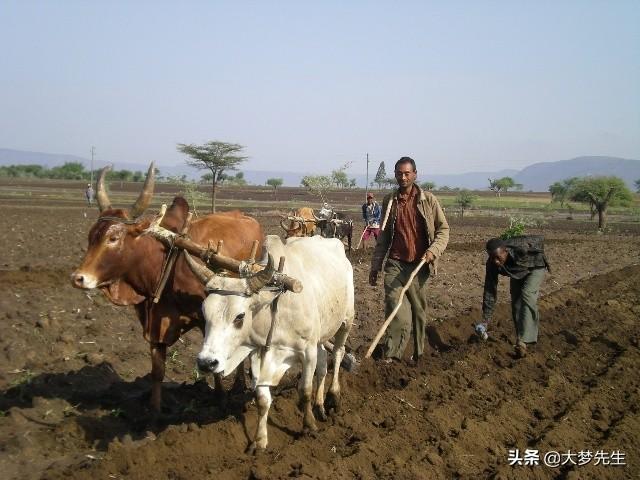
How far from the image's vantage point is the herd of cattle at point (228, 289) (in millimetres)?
5164

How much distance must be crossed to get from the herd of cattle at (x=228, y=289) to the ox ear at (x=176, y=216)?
11 mm

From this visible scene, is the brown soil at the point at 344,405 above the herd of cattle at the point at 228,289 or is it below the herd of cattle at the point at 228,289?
below

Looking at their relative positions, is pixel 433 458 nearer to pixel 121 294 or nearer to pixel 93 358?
pixel 121 294

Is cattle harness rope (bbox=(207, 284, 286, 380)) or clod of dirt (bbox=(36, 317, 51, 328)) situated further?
clod of dirt (bbox=(36, 317, 51, 328))

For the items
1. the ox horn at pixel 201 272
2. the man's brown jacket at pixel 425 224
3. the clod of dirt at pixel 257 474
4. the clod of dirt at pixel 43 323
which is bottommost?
the clod of dirt at pixel 257 474

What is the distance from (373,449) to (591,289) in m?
10.6

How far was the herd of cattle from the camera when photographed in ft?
16.9

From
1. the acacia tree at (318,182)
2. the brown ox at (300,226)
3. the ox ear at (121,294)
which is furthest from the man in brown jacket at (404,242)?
the acacia tree at (318,182)

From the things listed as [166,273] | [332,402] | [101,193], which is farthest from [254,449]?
[101,193]

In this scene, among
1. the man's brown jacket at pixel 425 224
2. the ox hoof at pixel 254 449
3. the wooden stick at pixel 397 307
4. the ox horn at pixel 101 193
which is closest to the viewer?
the ox hoof at pixel 254 449

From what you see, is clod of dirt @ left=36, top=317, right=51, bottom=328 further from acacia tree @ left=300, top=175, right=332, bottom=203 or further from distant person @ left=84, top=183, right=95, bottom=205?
distant person @ left=84, top=183, right=95, bottom=205

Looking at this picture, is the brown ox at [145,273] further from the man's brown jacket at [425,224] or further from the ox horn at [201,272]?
the man's brown jacket at [425,224]

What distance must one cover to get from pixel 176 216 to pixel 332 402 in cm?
239

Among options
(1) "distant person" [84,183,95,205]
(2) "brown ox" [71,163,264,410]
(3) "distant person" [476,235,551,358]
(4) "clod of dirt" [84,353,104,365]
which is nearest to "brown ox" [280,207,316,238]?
(3) "distant person" [476,235,551,358]
